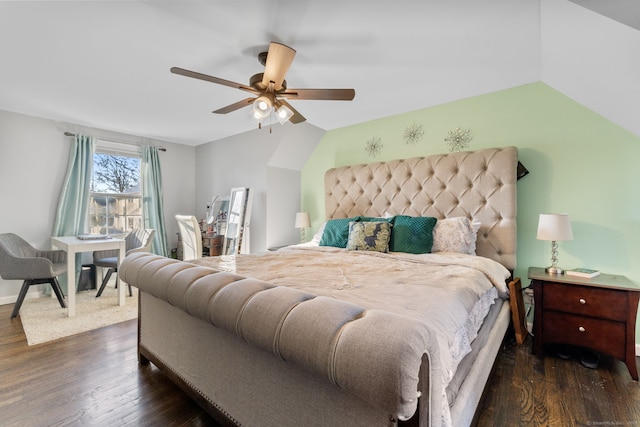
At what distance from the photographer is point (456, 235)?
99.3 inches

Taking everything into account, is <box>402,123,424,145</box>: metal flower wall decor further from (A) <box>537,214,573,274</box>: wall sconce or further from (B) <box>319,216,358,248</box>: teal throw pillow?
(A) <box>537,214,573,274</box>: wall sconce

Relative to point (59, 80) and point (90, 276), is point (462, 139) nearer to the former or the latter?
point (59, 80)

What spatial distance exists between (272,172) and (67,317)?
291 cm

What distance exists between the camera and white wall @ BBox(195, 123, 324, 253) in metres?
4.12

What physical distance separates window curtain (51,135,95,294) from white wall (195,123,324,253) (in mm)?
1923

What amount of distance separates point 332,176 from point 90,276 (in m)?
3.73

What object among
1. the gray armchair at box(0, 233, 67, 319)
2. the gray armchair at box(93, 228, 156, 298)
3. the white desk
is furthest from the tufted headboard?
the gray armchair at box(0, 233, 67, 319)

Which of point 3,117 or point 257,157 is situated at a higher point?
point 3,117

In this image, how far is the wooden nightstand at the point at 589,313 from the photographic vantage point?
6.13 ft

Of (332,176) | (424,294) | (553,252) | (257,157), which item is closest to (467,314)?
(424,294)

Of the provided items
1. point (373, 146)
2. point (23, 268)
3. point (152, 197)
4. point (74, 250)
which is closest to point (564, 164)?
point (373, 146)

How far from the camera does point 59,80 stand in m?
2.64

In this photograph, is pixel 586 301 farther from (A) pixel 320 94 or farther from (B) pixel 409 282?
(A) pixel 320 94

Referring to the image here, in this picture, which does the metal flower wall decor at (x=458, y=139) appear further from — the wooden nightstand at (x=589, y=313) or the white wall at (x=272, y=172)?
the white wall at (x=272, y=172)
